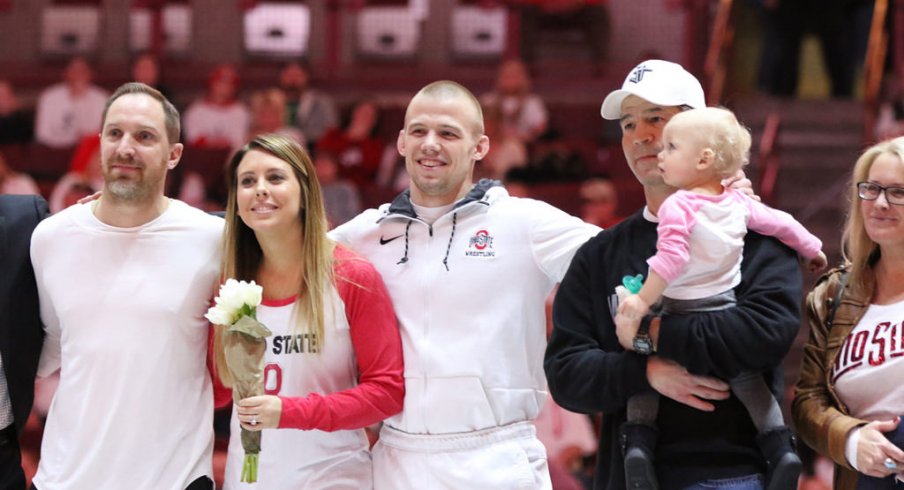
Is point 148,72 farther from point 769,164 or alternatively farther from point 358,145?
point 769,164

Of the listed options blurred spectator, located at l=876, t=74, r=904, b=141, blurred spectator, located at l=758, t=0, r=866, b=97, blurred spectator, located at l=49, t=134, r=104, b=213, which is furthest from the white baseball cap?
blurred spectator, located at l=758, t=0, r=866, b=97

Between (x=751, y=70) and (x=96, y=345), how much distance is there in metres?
9.46

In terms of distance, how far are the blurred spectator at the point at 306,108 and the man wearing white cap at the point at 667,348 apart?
24.2 ft

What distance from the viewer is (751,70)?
39.8 ft

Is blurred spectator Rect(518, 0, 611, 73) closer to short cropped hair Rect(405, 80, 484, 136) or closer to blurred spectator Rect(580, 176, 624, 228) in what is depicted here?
blurred spectator Rect(580, 176, 624, 228)

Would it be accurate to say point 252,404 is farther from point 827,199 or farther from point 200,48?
point 200,48

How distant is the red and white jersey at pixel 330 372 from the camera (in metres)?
3.76

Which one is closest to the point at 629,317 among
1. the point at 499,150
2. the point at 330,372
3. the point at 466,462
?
the point at 466,462

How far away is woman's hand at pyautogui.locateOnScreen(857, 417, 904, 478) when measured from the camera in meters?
3.34

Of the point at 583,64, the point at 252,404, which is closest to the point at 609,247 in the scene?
the point at 252,404

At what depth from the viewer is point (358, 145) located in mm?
10555

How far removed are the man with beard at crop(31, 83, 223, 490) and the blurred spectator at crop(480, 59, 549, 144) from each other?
666 centimetres

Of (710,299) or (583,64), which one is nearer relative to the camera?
(710,299)

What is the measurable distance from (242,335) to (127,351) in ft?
1.68
